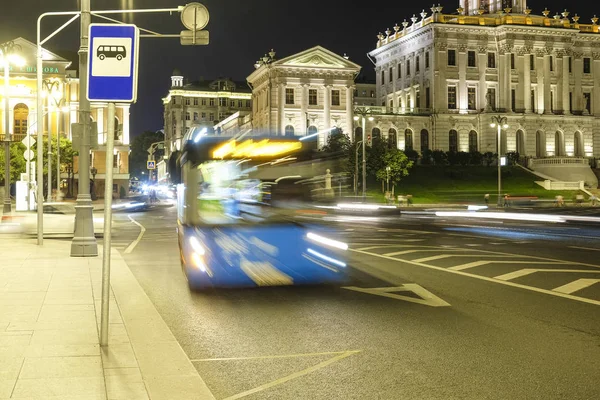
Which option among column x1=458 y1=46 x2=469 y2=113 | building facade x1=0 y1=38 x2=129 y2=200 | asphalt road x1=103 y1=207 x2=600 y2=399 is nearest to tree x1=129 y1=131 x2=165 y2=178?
building facade x1=0 y1=38 x2=129 y2=200

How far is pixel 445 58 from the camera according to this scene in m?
104

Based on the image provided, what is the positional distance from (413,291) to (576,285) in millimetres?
3009

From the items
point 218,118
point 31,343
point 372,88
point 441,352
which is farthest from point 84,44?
point 218,118

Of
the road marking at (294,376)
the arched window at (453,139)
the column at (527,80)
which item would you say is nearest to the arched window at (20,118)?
the arched window at (453,139)

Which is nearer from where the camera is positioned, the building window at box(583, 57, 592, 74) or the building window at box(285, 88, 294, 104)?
the building window at box(285, 88, 294, 104)

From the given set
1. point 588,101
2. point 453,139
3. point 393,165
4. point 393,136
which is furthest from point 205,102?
point 393,165

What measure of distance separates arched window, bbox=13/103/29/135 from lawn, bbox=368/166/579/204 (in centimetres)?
4054

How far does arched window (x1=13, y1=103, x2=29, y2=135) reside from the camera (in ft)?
286

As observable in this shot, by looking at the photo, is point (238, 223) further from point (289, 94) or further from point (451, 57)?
point (451, 57)

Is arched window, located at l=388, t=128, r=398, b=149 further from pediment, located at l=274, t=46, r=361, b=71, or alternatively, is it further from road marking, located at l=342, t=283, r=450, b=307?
road marking, located at l=342, t=283, r=450, b=307

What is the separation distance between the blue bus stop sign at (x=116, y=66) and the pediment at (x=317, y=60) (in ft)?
304

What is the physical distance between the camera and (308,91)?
10162 cm

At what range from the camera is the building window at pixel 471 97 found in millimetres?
106250

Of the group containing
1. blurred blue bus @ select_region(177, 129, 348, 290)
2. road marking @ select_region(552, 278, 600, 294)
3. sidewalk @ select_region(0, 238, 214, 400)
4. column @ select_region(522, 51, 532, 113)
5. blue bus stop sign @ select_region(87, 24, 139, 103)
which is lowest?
road marking @ select_region(552, 278, 600, 294)
